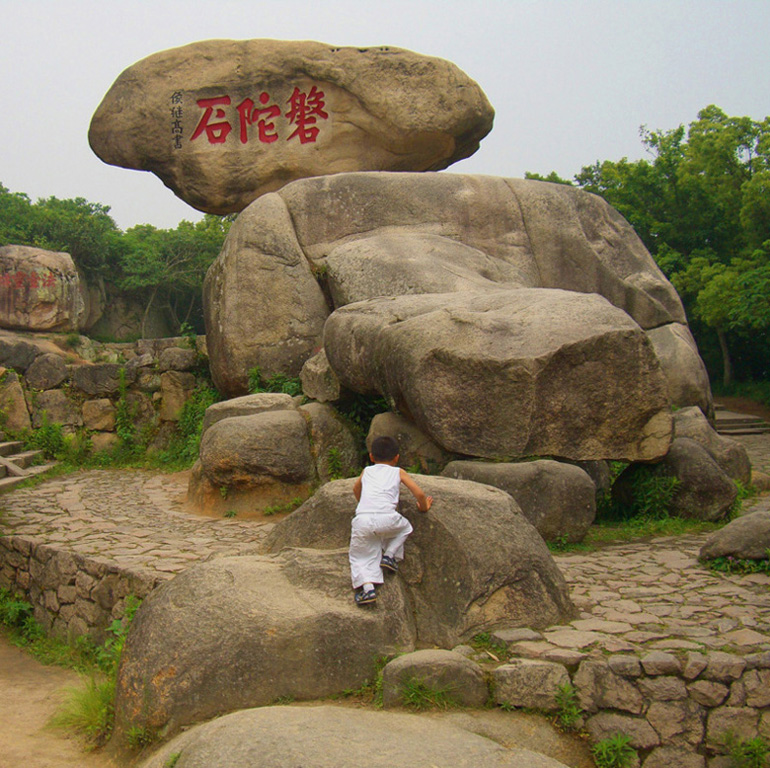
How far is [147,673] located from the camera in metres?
3.75

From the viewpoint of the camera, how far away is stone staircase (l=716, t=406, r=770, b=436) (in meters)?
14.8

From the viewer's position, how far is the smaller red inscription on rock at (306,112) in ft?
37.9

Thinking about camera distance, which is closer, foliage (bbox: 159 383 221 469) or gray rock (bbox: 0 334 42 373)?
foliage (bbox: 159 383 221 469)

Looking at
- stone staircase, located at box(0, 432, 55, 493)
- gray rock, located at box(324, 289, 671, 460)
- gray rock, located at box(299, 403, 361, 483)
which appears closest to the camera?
gray rock, located at box(324, 289, 671, 460)

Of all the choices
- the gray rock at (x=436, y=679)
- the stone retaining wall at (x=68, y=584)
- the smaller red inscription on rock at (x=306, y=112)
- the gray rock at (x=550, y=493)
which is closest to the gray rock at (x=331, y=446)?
the gray rock at (x=550, y=493)

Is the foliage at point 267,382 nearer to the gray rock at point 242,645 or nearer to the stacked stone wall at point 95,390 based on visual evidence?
the stacked stone wall at point 95,390

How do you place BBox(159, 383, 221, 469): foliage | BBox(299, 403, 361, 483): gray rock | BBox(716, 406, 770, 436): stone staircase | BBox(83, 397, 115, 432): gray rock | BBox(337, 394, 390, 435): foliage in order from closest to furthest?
BBox(299, 403, 361, 483): gray rock, BBox(337, 394, 390, 435): foliage, BBox(159, 383, 221, 469): foliage, BBox(83, 397, 115, 432): gray rock, BBox(716, 406, 770, 436): stone staircase

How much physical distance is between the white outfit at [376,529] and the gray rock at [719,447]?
444 cm

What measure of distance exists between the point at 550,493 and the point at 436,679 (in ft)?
7.41

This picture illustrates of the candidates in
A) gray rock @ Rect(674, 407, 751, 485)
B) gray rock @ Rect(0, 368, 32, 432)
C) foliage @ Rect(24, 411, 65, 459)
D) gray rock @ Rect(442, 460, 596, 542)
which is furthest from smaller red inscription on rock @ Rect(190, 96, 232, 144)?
gray rock @ Rect(442, 460, 596, 542)

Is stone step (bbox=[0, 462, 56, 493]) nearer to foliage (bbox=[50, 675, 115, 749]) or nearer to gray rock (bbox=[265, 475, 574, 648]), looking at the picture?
foliage (bbox=[50, 675, 115, 749])

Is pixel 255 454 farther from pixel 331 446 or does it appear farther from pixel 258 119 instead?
pixel 258 119

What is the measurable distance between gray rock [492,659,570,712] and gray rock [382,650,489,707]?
0.33 feet

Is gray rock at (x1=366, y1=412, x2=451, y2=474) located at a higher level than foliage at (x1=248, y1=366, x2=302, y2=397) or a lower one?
lower
